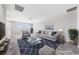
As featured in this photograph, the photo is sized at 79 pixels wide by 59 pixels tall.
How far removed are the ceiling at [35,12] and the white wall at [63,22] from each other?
0.30ft

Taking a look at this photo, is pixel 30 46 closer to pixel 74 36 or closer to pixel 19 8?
pixel 19 8

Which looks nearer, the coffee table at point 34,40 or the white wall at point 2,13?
the white wall at point 2,13

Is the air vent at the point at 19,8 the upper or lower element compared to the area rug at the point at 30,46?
upper

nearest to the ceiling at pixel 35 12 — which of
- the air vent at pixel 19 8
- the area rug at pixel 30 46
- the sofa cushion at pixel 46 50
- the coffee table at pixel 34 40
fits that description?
the air vent at pixel 19 8

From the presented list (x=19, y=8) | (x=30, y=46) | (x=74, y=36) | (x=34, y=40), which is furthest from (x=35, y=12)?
(x=74, y=36)

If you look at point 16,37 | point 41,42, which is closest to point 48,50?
point 41,42

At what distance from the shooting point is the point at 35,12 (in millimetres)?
2275

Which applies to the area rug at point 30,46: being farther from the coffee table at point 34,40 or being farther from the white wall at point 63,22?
the white wall at point 63,22

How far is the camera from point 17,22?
2.27 metres

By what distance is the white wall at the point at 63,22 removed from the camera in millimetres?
2213
